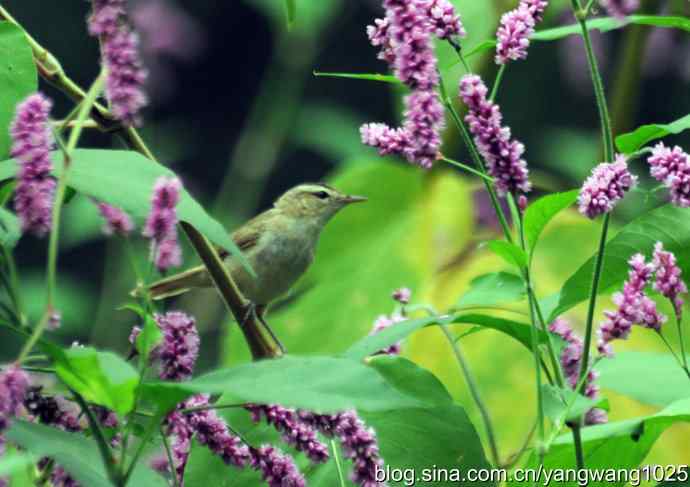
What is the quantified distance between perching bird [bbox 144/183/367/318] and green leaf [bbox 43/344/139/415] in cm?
166

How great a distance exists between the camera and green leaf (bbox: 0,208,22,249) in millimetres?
879

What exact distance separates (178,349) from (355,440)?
0.44ft

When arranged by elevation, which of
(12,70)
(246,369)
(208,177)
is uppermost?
(12,70)

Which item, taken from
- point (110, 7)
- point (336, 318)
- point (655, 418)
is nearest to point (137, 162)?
point (110, 7)

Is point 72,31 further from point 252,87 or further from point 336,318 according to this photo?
point 336,318

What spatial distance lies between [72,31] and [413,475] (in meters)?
5.39

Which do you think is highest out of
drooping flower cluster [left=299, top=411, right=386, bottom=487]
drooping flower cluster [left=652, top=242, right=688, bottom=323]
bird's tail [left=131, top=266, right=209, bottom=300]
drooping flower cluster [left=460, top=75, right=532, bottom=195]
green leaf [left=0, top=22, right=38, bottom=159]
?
green leaf [left=0, top=22, right=38, bottom=159]

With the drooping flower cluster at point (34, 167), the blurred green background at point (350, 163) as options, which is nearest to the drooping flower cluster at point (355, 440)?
the drooping flower cluster at point (34, 167)

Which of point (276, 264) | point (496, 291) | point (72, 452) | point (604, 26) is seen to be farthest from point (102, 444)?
point (276, 264)

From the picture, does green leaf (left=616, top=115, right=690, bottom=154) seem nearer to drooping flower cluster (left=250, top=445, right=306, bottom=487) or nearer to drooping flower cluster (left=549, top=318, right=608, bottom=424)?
drooping flower cluster (left=549, top=318, right=608, bottom=424)

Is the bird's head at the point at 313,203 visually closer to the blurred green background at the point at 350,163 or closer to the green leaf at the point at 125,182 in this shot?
the blurred green background at the point at 350,163

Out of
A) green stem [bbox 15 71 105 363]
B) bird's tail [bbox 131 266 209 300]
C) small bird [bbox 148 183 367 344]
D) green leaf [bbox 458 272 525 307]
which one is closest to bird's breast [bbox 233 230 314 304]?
small bird [bbox 148 183 367 344]

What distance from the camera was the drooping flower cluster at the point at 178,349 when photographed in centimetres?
91

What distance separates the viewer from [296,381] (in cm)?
78
